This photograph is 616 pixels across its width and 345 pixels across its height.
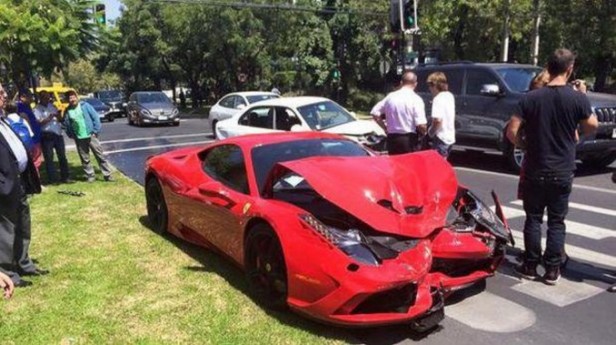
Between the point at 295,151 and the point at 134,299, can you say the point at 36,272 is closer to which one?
the point at 134,299

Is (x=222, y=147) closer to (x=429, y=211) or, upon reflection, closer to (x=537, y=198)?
(x=429, y=211)

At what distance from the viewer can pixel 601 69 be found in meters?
30.0

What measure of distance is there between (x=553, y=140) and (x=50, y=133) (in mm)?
9463

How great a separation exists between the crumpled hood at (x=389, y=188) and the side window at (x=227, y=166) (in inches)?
25.8

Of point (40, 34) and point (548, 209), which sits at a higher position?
point (40, 34)

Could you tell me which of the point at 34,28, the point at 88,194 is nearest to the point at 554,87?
the point at 88,194

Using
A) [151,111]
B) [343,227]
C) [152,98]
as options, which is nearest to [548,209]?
[343,227]

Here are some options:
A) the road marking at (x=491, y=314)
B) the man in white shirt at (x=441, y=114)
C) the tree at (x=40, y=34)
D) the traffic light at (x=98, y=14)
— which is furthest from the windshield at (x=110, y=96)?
the road marking at (x=491, y=314)

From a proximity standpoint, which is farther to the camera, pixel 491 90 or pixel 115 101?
pixel 115 101

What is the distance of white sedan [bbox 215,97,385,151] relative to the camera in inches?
455

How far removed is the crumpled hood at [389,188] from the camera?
4516mm

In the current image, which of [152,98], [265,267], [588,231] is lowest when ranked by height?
[152,98]

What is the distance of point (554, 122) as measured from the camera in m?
5.17

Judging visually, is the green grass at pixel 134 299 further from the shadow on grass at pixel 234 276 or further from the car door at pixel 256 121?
the car door at pixel 256 121
